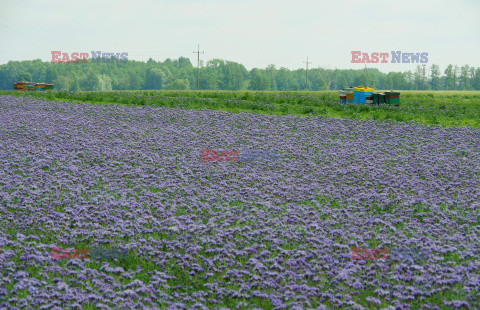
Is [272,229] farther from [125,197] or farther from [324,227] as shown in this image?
[125,197]

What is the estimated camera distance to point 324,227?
433 inches

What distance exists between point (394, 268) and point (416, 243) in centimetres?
128

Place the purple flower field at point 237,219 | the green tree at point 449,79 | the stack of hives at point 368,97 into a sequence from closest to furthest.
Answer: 1. the purple flower field at point 237,219
2. the stack of hives at point 368,97
3. the green tree at point 449,79

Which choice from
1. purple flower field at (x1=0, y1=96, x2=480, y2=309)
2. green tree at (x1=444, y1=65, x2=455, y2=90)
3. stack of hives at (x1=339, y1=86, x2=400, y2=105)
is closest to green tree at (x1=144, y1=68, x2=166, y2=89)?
green tree at (x1=444, y1=65, x2=455, y2=90)

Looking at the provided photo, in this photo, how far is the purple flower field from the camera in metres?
8.35

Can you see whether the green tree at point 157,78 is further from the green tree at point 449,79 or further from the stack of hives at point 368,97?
the stack of hives at point 368,97

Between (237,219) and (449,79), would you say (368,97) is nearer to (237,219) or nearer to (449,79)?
(237,219)

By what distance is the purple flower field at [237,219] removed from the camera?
8352 millimetres

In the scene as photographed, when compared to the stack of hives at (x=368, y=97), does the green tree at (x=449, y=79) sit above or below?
above

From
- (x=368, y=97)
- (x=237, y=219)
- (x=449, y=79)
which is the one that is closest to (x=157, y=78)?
(x=449, y=79)

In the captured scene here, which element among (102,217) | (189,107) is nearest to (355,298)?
(102,217)

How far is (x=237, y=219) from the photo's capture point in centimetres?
1134

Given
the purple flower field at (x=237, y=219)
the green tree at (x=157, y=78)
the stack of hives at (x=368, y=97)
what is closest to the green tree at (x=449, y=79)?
the green tree at (x=157, y=78)

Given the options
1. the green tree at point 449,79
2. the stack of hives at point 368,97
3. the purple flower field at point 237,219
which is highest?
the green tree at point 449,79
